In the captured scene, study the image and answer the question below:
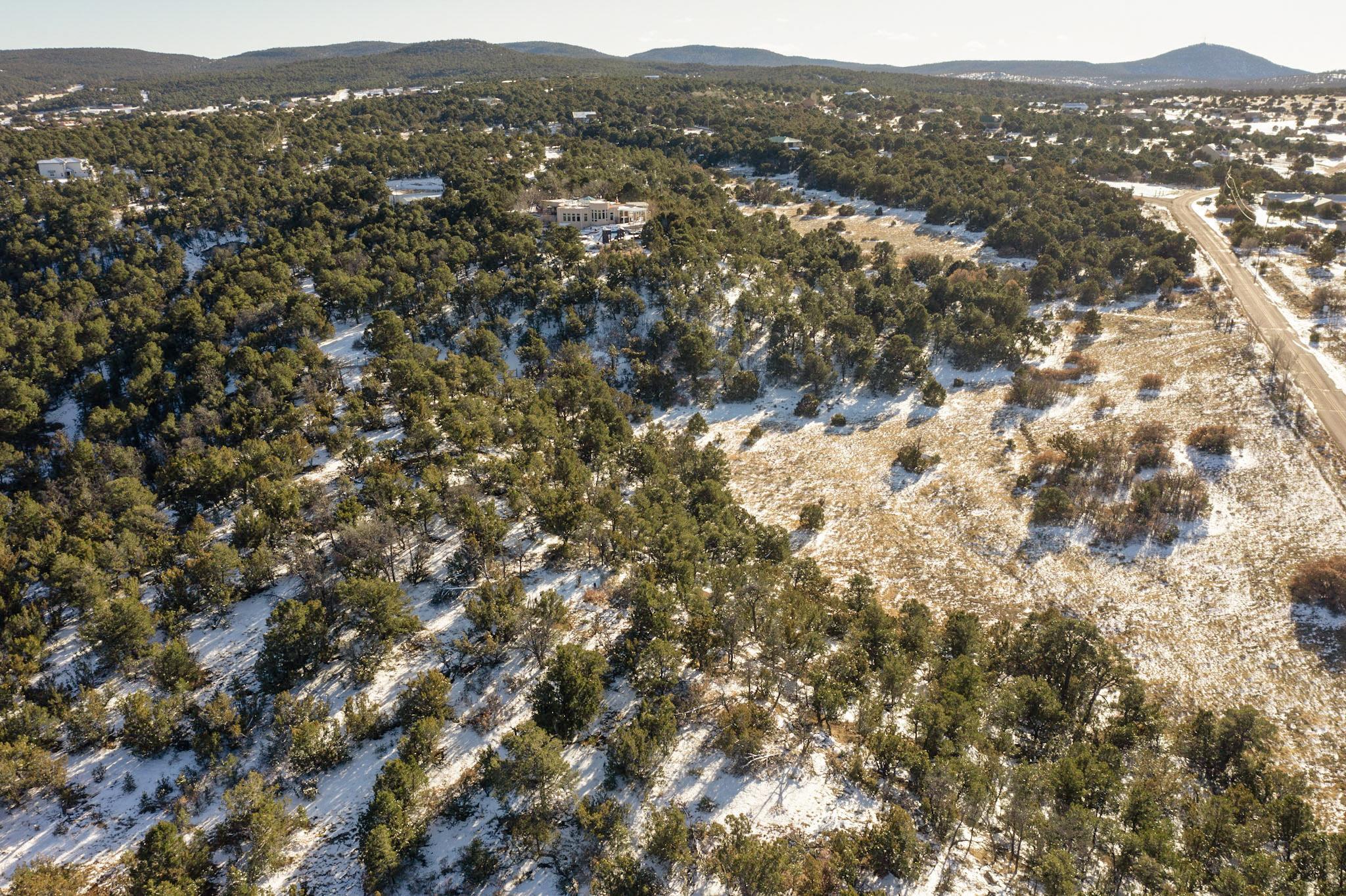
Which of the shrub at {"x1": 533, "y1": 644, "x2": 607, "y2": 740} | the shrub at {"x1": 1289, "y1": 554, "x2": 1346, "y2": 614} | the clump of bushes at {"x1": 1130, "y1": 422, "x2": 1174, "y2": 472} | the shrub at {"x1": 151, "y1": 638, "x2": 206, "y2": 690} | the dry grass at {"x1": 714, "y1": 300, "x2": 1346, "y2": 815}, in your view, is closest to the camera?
the shrub at {"x1": 533, "y1": 644, "x2": 607, "y2": 740}

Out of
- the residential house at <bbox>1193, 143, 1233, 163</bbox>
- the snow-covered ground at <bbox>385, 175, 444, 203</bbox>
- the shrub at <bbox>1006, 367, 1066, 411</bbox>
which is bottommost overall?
the shrub at <bbox>1006, 367, 1066, 411</bbox>

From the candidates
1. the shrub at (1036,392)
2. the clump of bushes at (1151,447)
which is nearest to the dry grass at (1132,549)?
the shrub at (1036,392)

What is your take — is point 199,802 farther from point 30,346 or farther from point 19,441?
point 30,346

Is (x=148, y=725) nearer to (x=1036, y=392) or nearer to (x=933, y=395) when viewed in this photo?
(x=933, y=395)

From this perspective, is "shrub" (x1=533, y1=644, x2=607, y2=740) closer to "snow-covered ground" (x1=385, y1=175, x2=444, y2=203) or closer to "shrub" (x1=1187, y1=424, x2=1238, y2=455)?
"shrub" (x1=1187, y1=424, x2=1238, y2=455)

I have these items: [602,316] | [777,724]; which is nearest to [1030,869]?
[777,724]

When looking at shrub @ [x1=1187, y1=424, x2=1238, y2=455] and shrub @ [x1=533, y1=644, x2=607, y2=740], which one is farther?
shrub @ [x1=1187, y1=424, x2=1238, y2=455]

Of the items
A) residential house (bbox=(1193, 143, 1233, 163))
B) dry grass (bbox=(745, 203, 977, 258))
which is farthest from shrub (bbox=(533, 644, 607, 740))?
residential house (bbox=(1193, 143, 1233, 163))

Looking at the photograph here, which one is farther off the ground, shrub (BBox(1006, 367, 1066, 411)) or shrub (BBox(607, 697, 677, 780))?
shrub (BBox(1006, 367, 1066, 411))
